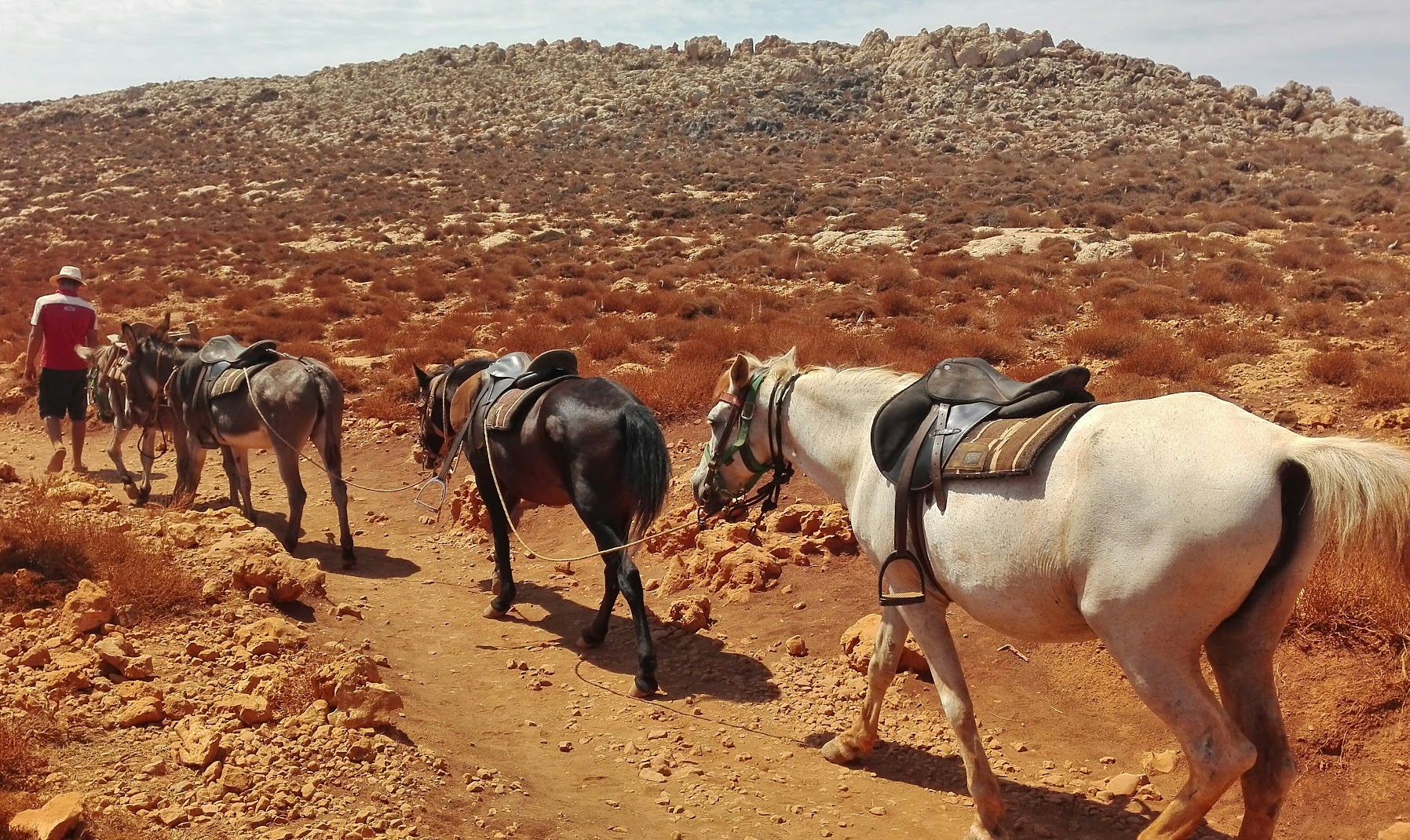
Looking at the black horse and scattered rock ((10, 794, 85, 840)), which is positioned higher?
the black horse

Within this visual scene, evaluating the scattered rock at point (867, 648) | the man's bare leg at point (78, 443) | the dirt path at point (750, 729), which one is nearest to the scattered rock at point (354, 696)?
the dirt path at point (750, 729)

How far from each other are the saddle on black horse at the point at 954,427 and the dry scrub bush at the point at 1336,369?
805 cm

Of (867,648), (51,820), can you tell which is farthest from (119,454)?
(867,648)

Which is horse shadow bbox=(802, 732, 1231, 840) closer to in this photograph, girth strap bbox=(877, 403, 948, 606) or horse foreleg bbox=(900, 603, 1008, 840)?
horse foreleg bbox=(900, 603, 1008, 840)

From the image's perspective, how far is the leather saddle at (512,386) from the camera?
23.0 ft

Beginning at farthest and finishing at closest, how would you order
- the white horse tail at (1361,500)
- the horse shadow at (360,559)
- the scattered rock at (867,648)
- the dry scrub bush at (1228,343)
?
1. the dry scrub bush at (1228,343)
2. the horse shadow at (360,559)
3. the scattered rock at (867,648)
4. the white horse tail at (1361,500)

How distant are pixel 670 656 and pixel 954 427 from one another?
3.36m

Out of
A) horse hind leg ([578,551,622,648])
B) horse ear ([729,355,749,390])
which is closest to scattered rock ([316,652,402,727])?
horse hind leg ([578,551,622,648])

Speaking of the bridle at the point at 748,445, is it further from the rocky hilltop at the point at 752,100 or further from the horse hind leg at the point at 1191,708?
the rocky hilltop at the point at 752,100

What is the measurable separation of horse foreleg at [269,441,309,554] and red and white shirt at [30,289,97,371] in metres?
3.35

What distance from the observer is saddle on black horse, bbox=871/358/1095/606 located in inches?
146

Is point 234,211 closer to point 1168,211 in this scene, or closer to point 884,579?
point 1168,211

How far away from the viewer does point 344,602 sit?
7.07m

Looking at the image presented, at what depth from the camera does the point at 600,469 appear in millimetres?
6477
